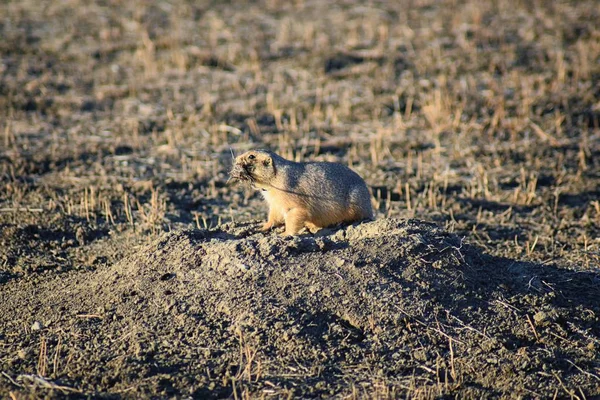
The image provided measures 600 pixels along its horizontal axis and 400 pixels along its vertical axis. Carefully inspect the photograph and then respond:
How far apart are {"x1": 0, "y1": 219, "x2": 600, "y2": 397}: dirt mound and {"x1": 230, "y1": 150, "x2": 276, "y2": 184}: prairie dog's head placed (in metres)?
0.59

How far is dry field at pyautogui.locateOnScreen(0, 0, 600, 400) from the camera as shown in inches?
244

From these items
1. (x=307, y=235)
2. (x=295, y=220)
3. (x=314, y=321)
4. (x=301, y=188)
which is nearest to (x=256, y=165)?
(x=301, y=188)

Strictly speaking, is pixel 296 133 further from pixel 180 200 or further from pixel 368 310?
pixel 368 310

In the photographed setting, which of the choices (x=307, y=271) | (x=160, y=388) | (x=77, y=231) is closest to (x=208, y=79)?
(x=77, y=231)

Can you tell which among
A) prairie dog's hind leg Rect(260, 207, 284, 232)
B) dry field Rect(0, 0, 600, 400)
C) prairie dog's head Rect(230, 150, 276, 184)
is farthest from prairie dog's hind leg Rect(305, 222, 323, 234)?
prairie dog's head Rect(230, 150, 276, 184)

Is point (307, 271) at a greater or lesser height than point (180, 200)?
greater

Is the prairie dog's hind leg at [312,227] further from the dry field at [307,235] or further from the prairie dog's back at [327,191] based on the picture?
the dry field at [307,235]

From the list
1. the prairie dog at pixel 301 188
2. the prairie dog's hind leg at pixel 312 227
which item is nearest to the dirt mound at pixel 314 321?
the prairie dog's hind leg at pixel 312 227

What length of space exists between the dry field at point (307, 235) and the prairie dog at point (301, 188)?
0.30 meters

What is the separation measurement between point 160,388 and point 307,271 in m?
1.69

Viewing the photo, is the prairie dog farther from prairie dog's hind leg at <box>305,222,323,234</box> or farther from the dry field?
the dry field

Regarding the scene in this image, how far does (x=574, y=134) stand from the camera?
13453mm

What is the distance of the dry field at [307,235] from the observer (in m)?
6.20

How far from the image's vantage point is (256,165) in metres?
7.33
